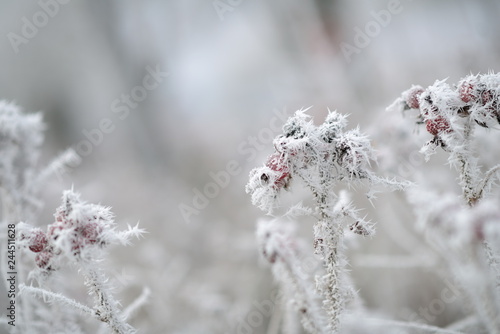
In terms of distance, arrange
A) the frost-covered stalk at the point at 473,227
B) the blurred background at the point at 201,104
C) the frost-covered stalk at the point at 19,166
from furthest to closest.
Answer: the blurred background at the point at 201,104, the frost-covered stalk at the point at 19,166, the frost-covered stalk at the point at 473,227

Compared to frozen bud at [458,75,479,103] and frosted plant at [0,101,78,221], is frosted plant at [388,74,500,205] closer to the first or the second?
frozen bud at [458,75,479,103]

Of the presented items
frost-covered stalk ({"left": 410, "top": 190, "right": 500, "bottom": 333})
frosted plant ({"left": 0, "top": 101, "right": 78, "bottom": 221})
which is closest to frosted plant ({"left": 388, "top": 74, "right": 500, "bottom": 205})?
frost-covered stalk ({"left": 410, "top": 190, "right": 500, "bottom": 333})

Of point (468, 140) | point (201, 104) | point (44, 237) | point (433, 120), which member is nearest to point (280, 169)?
point (433, 120)

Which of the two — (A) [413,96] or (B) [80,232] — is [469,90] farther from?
(B) [80,232]

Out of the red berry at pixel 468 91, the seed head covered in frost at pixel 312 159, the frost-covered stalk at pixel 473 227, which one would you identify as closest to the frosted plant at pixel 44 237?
the seed head covered in frost at pixel 312 159

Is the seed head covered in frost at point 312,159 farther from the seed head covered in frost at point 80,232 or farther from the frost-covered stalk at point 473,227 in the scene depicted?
the seed head covered in frost at point 80,232

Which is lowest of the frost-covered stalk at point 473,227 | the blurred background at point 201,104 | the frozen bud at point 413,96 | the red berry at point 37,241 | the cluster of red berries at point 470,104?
the red berry at point 37,241
